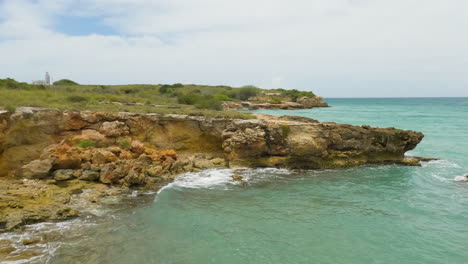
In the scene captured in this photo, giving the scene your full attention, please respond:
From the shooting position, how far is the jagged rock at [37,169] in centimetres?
1123

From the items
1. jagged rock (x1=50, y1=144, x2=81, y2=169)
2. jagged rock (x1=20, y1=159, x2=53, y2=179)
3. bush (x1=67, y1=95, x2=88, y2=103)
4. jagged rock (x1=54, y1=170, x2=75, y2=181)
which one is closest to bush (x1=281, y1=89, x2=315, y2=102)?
bush (x1=67, y1=95, x2=88, y2=103)

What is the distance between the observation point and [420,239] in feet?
27.2

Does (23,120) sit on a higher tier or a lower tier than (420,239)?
higher

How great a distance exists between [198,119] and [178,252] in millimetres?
10000

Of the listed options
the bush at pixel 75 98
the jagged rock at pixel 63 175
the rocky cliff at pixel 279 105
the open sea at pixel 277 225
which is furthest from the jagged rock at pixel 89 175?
the rocky cliff at pixel 279 105

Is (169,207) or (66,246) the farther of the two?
(169,207)

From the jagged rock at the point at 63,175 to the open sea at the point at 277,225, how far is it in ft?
9.83

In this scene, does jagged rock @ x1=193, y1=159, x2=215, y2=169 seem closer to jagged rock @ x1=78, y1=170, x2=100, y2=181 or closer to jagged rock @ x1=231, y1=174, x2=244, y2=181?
jagged rock @ x1=231, y1=174, x2=244, y2=181

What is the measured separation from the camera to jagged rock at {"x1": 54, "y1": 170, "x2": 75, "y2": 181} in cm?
1132

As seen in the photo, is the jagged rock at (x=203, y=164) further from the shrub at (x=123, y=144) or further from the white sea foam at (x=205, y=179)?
the shrub at (x=123, y=144)

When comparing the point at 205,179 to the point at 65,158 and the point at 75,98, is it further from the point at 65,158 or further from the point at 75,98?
the point at 75,98

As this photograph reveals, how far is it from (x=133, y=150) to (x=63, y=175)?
11.4ft

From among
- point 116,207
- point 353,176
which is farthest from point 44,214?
point 353,176

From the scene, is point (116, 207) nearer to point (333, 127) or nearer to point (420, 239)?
point (420, 239)
